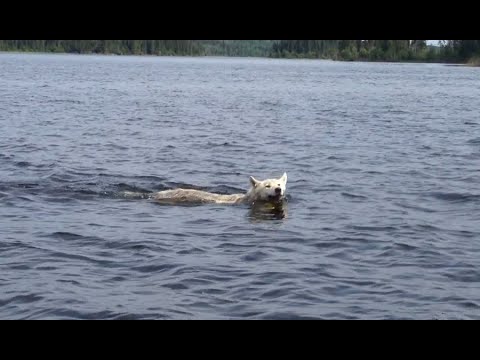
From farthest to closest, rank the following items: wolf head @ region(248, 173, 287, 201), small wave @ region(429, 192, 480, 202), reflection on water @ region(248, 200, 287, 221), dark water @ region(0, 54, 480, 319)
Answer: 1. small wave @ region(429, 192, 480, 202)
2. wolf head @ region(248, 173, 287, 201)
3. reflection on water @ region(248, 200, 287, 221)
4. dark water @ region(0, 54, 480, 319)

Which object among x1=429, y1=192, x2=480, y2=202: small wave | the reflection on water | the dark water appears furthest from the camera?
x1=429, y1=192, x2=480, y2=202: small wave

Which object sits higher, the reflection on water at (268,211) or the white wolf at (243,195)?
the white wolf at (243,195)

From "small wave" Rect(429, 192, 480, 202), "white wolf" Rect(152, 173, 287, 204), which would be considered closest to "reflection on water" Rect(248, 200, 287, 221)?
"white wolf" Rect(152, 173, 287, 204)

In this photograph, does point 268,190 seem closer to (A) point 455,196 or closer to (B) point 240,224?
(B) point 240,224

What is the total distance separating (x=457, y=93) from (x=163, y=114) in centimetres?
2563

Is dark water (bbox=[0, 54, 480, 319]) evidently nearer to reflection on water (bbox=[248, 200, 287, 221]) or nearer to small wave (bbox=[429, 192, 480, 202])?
small wave (bbox=[429, 192, 480, 202])

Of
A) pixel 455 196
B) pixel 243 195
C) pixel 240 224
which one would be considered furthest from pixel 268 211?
pixel 455 196

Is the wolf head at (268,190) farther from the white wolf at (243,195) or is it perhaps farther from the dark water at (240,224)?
the dark water at (240,224)

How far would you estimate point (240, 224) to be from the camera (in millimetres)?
14539

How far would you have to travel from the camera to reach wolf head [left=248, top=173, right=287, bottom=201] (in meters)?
16.2

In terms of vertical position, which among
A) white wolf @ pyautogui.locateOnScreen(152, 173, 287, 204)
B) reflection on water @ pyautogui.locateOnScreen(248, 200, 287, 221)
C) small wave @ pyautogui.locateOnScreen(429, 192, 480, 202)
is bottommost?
reflection on water @ pyautogui.locateOnScreen(248, 200, 287, 221)

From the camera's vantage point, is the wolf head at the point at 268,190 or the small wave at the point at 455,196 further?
the small wave at the point at 455,196

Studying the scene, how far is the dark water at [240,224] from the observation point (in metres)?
9.13

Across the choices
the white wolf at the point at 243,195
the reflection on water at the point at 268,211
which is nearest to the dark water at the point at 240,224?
the reflection on water at the point at 268,211
